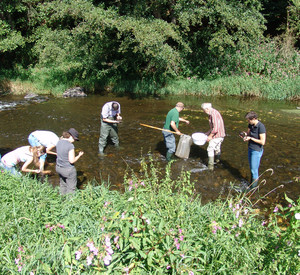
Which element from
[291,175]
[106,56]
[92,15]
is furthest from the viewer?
[106,56]

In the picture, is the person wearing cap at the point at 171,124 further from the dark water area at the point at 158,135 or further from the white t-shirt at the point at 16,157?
the white t-shirt at the point at 16,157

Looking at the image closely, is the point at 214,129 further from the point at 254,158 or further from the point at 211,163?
the point at 254,158

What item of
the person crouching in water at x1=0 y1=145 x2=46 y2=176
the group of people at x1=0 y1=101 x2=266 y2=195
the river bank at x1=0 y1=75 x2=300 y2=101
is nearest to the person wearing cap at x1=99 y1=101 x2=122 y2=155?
the group of people at x1=0 y1=101 x2=266 y2=195

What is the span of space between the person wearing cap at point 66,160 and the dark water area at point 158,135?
1.12 m

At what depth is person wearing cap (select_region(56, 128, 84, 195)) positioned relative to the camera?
205 inches

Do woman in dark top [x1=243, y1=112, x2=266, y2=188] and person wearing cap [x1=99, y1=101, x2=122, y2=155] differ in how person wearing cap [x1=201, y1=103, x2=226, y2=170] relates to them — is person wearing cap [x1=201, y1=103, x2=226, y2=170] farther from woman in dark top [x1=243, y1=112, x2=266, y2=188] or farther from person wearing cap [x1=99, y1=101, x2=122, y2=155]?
person wearing cap [x1=99, y1=101, x2=122, y2=155]

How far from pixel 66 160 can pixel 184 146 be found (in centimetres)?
352

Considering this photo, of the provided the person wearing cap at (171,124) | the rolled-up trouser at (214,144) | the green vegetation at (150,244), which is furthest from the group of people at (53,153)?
the rolled-up trouser at (214,144)

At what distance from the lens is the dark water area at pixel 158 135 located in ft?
22.7

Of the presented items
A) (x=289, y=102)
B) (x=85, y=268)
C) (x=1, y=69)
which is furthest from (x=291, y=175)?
(x=1, y=69)

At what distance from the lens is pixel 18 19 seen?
21.2 metres

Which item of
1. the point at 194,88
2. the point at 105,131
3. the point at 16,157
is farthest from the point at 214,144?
the point at 194,88

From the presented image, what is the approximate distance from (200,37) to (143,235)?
685 inches

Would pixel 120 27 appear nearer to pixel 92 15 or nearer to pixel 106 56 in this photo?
pixel 92 15
